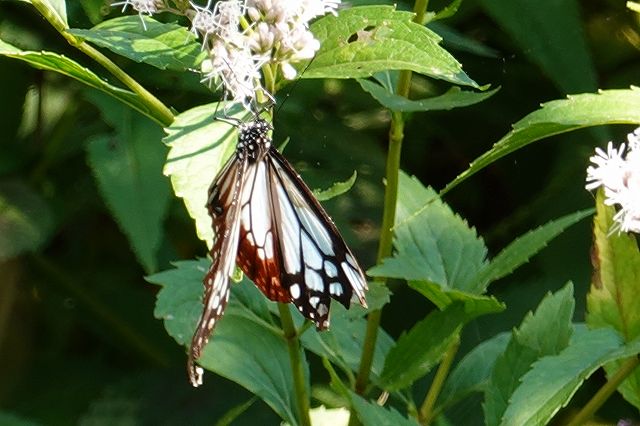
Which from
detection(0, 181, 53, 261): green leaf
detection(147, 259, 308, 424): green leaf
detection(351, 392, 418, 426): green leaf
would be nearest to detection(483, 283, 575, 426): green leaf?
detection(351, 392, 418, 426): green leaf

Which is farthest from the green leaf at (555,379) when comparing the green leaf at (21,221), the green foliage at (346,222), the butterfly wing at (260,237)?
the green leaf at (21,221)

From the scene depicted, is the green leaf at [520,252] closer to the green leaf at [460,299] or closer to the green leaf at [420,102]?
the green leaf at [460,299]

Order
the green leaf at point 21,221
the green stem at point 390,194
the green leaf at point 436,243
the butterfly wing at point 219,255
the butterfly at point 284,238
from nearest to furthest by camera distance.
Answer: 1. the butterfly wing at point 219,255
2. the butterfly at point 284,238
3. the green stem at point 390,194
4. the green leaf at point 436,243
5. the green leaf at point 21,221

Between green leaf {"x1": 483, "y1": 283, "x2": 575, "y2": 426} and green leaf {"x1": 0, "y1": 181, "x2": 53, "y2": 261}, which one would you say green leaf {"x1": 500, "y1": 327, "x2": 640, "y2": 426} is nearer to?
green leaf {"x1": 483, "y1": 283, "x2": 575, "y2": 426}

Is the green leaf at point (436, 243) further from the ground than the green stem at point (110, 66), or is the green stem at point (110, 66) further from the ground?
the green stem at point (110, 66)

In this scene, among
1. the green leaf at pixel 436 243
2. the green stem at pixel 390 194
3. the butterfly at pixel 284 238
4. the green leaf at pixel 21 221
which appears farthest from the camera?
the green leaf at pixel 21 221

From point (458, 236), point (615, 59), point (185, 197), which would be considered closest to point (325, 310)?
point (185, 197)

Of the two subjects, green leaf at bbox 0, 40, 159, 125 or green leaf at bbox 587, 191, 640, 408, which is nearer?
green leaf at bbox 0, 40, 159, 125
